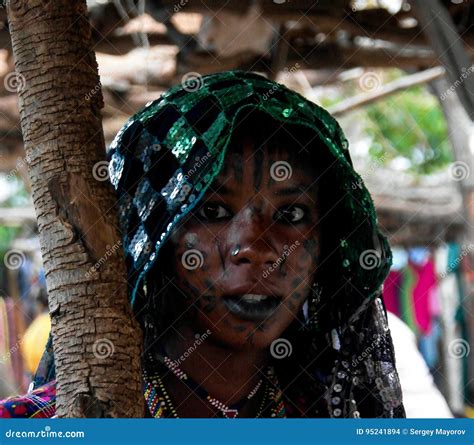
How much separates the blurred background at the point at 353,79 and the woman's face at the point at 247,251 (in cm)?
38

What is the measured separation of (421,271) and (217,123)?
7124 millimetres

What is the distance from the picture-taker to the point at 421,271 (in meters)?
9.38

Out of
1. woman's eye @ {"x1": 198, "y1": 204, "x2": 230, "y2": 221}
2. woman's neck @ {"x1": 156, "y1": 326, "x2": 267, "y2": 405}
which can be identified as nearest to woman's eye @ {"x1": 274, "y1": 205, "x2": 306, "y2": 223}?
woman's eye @ {"x1": 198, "y1": 204, "x2": 230, "y2": 221}

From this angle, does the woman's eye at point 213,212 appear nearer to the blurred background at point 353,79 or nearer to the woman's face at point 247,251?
the woman's face at point 247,251

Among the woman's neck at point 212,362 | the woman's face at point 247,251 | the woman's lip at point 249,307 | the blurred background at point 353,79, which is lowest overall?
the woman's neck at point 212,362

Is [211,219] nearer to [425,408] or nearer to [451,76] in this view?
[425,408]

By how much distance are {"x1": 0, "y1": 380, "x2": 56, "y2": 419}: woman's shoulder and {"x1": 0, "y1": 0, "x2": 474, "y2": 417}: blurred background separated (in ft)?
2.64

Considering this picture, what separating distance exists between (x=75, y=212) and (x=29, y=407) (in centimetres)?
76

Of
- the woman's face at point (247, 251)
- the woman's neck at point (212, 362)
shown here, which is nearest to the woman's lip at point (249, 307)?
the woman's face at point (247, 251)

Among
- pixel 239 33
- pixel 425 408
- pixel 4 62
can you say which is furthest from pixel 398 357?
pixel 4 62

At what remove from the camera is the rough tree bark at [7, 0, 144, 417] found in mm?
1825

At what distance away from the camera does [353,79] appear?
23.4ft

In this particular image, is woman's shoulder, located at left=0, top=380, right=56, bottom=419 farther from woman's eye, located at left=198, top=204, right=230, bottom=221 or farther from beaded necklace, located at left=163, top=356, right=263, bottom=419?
woman's eye, located at left=198, top=204, right=230, bottom=221

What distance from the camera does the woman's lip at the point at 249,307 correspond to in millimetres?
2408
